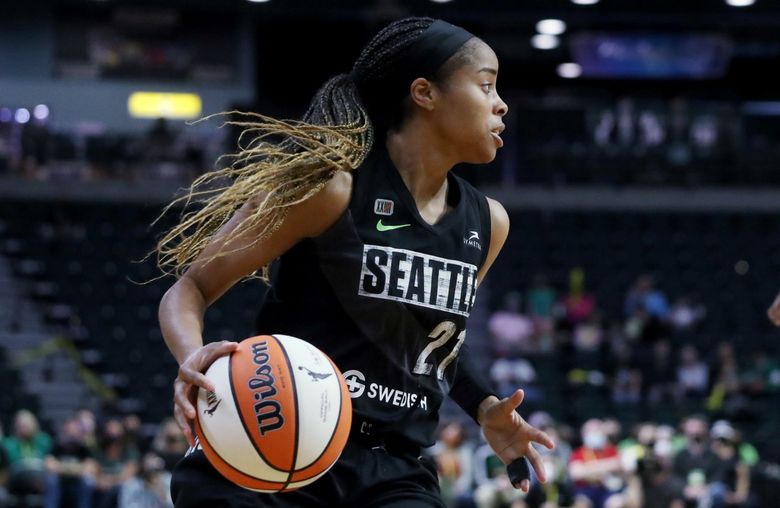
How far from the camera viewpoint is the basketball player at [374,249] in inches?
127

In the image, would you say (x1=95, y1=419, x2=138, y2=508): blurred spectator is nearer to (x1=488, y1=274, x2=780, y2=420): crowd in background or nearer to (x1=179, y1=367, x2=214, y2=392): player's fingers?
(x1=488, y1=274, x2=780, y2=420): crowd in background

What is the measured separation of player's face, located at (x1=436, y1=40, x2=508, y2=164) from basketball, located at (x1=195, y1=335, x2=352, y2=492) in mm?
814

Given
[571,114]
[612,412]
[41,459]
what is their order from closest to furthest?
[41,459], [612,412], [571,114]

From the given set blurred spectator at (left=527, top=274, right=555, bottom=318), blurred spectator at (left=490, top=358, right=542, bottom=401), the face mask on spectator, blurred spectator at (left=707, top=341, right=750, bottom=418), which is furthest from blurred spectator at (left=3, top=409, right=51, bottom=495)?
blurred spectator at (left=707, top=341, right=750, bottom=418)

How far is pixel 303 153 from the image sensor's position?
3.25 meters

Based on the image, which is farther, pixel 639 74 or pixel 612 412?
pixel 639 74

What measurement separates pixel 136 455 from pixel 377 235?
8.80 m

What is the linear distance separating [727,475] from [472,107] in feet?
28.9

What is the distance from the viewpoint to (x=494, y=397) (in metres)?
3.75

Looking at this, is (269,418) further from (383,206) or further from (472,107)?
(472,107)

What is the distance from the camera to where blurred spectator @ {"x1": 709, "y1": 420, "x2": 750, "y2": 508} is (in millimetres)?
11133

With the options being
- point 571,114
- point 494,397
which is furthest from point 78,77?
point 494,397

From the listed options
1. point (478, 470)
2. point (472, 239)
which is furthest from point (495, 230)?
point (478, 470)

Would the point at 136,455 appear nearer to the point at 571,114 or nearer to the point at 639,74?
the point at 571,114
